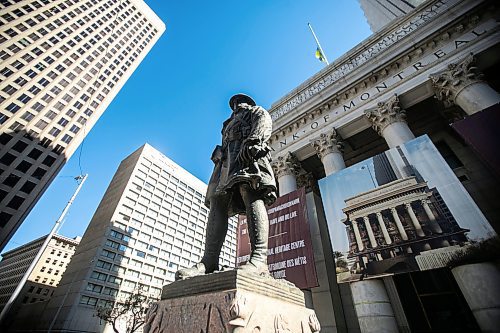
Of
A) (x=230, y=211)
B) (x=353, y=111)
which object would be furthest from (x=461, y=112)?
(x=230, y=211)

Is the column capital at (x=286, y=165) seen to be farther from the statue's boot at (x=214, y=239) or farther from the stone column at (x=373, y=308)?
the statue's boot at (x=214, y=239)

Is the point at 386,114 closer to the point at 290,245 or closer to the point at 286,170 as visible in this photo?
the point at 286,170

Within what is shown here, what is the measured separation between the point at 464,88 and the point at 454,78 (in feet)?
2.41

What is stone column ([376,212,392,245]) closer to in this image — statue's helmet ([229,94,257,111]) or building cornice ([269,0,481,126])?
statue's helmet ([229,94,257,111])

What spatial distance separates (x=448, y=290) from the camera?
9070mm

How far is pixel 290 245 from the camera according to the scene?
10.7 meters

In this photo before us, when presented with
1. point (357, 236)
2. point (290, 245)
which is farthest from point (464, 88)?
point (290, 245)

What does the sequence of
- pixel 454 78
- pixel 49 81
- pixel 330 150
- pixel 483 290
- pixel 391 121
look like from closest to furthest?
1. pixel 483 290
2. pixel 454 78
3. pixel 391 121
4. pixel 330 150
5. pixel 49 81

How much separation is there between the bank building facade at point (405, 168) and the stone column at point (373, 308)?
34 millimetres

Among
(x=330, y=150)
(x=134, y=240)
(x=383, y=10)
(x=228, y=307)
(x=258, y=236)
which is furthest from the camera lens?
(x=134, y=240)

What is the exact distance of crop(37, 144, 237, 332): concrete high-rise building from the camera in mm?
44750

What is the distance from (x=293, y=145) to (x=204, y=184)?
7689 centimetres

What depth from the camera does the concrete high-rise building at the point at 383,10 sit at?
68.9 feet

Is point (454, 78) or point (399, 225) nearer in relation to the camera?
point (399, 225)
